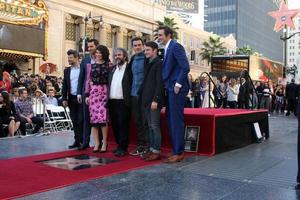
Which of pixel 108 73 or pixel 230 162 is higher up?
pixel 108 73

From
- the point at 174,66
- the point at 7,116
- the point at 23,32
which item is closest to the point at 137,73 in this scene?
→ the point at 174,66

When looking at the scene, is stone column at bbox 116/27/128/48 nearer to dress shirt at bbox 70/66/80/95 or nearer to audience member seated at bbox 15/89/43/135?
audience member seated at bbox 15/89/43/135

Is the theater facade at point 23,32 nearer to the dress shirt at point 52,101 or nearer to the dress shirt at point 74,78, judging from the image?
the dress shirt at point 52,101

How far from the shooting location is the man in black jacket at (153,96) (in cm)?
657

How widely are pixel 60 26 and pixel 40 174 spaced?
32.5 m

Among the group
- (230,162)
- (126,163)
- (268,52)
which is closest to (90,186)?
(126,163)

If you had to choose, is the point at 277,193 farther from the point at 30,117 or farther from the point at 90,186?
the point at 30,117

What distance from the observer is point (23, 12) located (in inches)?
1196

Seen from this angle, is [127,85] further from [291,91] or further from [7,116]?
[291,91]

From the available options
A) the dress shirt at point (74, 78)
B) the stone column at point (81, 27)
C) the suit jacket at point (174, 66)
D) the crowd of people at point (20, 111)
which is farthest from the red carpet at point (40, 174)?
the stone column at point (81, 27)

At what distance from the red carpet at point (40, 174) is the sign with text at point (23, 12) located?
24.3 meters

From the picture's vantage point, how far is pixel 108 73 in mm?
7336

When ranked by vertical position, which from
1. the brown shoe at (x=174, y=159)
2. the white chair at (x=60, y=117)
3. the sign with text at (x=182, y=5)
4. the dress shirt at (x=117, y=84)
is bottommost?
the brown shoe at (x=174, y=159)

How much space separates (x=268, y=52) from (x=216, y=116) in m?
140
